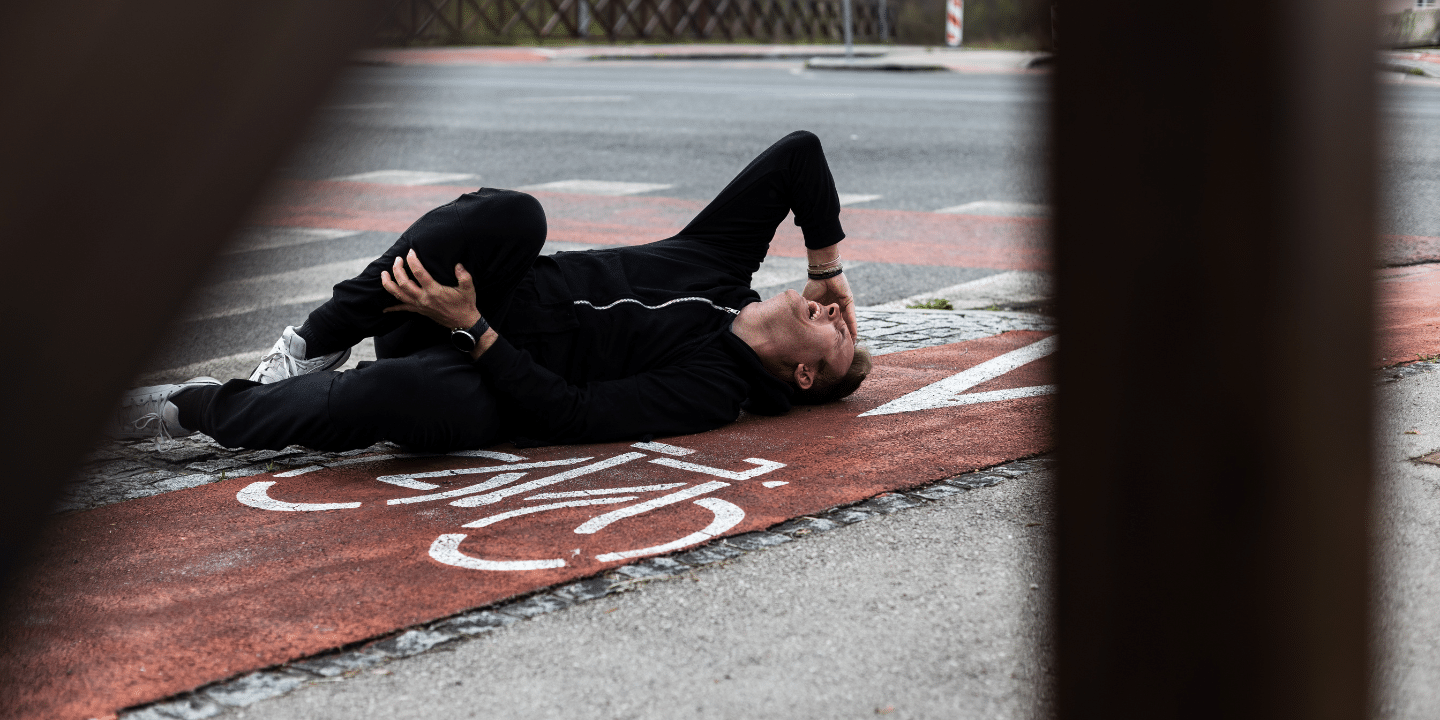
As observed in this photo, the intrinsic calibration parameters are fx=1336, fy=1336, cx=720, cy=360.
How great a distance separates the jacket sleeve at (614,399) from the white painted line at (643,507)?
19.4 inches

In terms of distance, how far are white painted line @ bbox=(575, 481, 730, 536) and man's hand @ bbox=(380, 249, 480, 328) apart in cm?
71

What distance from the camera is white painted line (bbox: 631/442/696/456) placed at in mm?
3699

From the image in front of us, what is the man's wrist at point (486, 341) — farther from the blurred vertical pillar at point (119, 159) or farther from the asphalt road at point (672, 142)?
the blurred vertical pillar at point (119, 159)

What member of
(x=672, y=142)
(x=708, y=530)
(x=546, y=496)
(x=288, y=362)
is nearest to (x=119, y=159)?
(x=708, y=530)

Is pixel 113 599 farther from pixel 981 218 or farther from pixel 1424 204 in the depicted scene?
pixel 1424 204

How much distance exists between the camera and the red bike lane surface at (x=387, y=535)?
2324 millimetres

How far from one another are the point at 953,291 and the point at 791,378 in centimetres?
256

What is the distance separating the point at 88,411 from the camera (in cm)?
44

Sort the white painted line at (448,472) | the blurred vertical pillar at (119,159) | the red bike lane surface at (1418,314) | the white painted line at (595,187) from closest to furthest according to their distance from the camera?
1. the blurred vertical pillar at (119,159)
2. the white painted line at (448,472)
3. the red bike lane surface at (1418,314)
4. the white painted line at (595,187)

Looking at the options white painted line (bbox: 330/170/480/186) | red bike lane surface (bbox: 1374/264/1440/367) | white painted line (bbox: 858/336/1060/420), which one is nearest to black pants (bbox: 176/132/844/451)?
white painted line (bbox: 858/336/1060/420)

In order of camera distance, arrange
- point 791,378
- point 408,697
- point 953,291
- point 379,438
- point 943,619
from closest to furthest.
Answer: point 408,697 → point 943,619 → point 379,438 → point 791,378 → point 953,291

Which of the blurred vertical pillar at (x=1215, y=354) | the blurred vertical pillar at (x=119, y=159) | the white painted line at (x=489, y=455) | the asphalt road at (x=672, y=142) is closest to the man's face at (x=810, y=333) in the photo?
the white painted line at (x=489, y=455)

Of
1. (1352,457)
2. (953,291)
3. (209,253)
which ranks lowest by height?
(953,291)

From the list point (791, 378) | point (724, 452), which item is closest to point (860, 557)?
point (724, 452)
